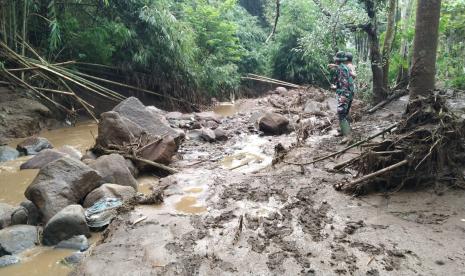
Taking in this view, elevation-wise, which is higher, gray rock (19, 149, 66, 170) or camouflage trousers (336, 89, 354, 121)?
camouflage trousers (336, 89, 354, 121)

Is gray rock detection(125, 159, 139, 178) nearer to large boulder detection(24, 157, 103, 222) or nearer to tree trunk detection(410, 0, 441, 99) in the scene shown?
large boulder detection(24, 157, 103, 222)

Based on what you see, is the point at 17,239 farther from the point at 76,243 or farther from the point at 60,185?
the point at 60,185

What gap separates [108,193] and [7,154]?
315 cm

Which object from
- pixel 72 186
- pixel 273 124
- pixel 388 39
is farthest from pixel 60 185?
pixel 388 39

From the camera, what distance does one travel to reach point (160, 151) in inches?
244

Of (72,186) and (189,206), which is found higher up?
(72,186)

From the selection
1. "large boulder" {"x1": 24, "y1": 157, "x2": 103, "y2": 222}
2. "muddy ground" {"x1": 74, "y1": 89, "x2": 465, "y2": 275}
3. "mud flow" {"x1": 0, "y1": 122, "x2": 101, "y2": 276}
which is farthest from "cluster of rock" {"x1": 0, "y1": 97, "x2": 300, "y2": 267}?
"muddy ground" {"x1": 74, "y1": 89, "x2": 465, "y2": 275}

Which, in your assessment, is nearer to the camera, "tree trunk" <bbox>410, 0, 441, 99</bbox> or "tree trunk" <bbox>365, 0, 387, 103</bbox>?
"tree trunk" <bbox>410, 0, 441, 99</bbox>

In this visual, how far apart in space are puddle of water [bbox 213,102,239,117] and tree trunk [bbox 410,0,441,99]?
8.41m

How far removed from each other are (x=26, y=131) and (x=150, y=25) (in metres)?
4.73

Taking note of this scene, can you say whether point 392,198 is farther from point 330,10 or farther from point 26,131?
point 26,131

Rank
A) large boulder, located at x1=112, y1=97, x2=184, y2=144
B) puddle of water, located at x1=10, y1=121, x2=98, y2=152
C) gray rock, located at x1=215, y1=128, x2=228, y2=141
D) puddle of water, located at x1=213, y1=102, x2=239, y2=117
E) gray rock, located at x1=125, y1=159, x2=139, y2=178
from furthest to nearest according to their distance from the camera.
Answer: puddle of water, located at x1=213, y1=102, x2=239, y2=117, gray rock, located at x1=215, y1=128, x2=228, y2=141, puddle of water, located at x1=10, y1=121, x2=98, y2=152, large boulder, located at x1=112, y1=97, x2=184, y2=144, gray rock, located at x1=125, y1=159, x2=139, y2=178

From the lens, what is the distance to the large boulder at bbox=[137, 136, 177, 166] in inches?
242

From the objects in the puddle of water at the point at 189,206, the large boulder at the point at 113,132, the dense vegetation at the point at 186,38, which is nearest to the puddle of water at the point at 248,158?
the puddle of water at the point at 189,206
